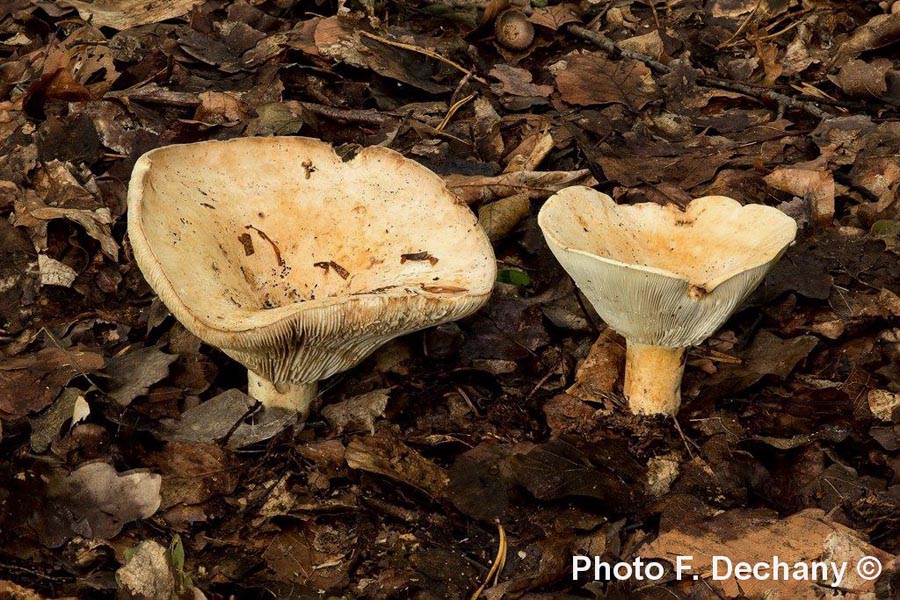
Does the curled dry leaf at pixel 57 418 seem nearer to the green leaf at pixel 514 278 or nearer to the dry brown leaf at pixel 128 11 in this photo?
the green leaf at pixel 514 278

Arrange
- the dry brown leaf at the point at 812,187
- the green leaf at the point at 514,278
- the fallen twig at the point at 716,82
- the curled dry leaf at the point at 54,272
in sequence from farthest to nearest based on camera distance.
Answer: the fallen twig at the point at 716,82
the dry brown leaf at the point at 812,187
the green leaf at the point at 514,278
the curled dry leaf at the point at 54,272

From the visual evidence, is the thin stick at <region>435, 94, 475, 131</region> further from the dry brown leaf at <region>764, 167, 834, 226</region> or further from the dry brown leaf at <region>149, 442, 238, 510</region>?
the dry brown leaf at <region>149, 442, 238, 510</region>

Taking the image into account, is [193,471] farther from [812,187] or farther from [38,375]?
[812,187]

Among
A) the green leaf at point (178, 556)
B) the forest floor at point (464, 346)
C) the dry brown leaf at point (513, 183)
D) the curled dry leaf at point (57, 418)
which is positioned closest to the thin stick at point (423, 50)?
the forest floor at point (464, 346)

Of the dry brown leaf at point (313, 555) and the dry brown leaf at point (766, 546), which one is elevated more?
the dry brown leaf at point (766, 546)

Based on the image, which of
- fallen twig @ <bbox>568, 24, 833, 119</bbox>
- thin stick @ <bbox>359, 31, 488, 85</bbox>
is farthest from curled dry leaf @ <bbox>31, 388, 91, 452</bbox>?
fallen twig @ <bbox>568, 24, 833, 119</bbox>

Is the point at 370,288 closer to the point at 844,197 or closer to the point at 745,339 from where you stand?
the point at 745,339
